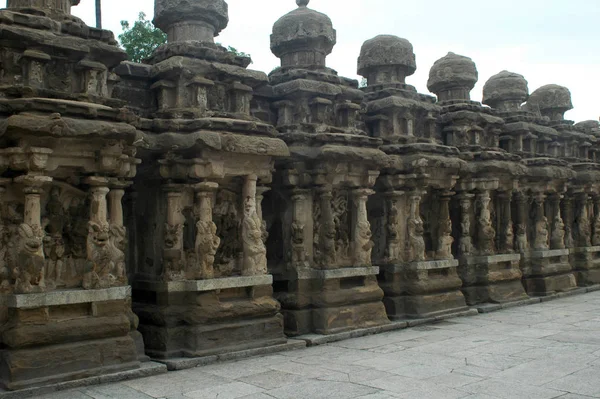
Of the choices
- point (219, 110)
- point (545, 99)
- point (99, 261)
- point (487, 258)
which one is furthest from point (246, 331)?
point (545, 99)

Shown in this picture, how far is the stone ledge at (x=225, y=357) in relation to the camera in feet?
25.3

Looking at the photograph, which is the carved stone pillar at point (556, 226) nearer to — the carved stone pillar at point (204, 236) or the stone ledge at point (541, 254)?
the stone ledge at point (541, 254)

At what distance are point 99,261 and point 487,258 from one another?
8.42 meters

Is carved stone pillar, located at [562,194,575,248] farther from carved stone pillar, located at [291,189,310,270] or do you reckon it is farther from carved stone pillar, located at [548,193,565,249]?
carved stone pillar, located at [291,189,310,270]

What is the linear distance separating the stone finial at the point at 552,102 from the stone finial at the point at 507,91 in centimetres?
196

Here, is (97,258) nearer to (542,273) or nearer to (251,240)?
(251,240)

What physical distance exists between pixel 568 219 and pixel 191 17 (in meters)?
11.8

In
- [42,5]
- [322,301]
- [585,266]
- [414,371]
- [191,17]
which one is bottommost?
[414,371]

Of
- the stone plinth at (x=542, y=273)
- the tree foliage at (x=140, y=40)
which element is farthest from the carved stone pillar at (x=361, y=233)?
the tree foliage at (x=140, y=40)

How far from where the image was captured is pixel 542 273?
14750 mm

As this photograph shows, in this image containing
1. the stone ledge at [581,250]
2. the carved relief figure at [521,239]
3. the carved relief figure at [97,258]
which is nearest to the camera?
the carved relief figure at [97,258]

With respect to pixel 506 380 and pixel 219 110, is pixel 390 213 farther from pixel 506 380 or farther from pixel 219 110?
pixel 506 380

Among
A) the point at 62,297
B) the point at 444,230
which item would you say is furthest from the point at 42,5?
the point at 444,230

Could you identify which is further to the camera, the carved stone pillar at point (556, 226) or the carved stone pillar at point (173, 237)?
the carved stone pillar at point (556, 226)
